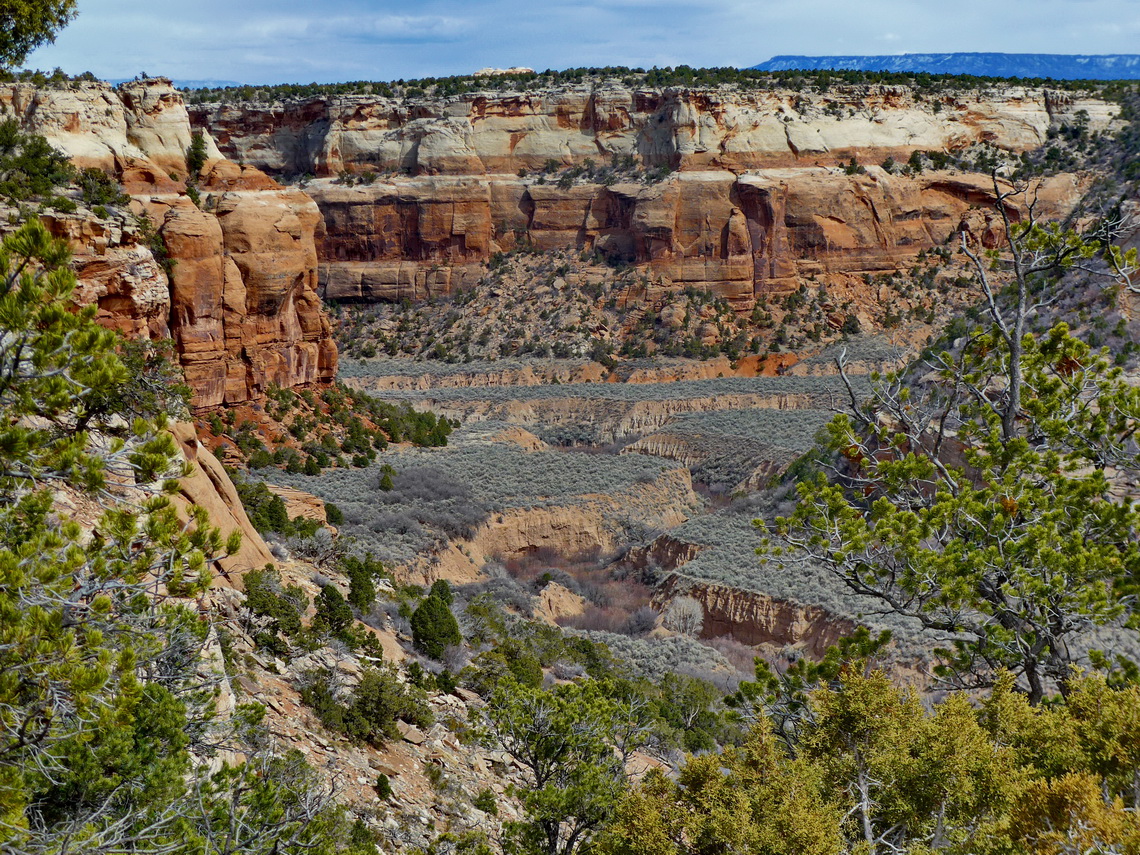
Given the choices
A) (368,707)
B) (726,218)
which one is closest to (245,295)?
(368,707)

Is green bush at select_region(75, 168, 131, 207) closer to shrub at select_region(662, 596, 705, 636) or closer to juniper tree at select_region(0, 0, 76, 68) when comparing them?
juniper tree at select_region(0, 0, 76, 68)

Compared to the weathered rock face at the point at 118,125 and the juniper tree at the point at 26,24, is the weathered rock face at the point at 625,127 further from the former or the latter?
the juniper tree at the point at 26,24

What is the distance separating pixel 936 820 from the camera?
27.4 ft

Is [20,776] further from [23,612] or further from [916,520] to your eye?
[916,520]

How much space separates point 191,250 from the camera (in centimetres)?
2955

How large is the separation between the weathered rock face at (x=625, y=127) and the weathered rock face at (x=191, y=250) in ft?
124

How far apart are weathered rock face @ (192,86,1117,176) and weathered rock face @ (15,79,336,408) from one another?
124 feet

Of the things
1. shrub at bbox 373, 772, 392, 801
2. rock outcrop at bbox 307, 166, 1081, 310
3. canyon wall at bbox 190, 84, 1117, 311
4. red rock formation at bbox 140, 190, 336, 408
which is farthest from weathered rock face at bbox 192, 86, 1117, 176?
shrub at bbox 373, 772, 392, 801

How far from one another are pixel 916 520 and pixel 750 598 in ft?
55.0

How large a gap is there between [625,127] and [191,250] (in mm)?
47892

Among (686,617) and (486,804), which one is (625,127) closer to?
(686,617)

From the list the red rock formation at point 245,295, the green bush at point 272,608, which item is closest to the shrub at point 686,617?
the green bush at point 272,608

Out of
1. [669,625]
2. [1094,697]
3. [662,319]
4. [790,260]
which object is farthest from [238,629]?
[790,260]

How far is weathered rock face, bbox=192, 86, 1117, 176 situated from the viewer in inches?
2653
